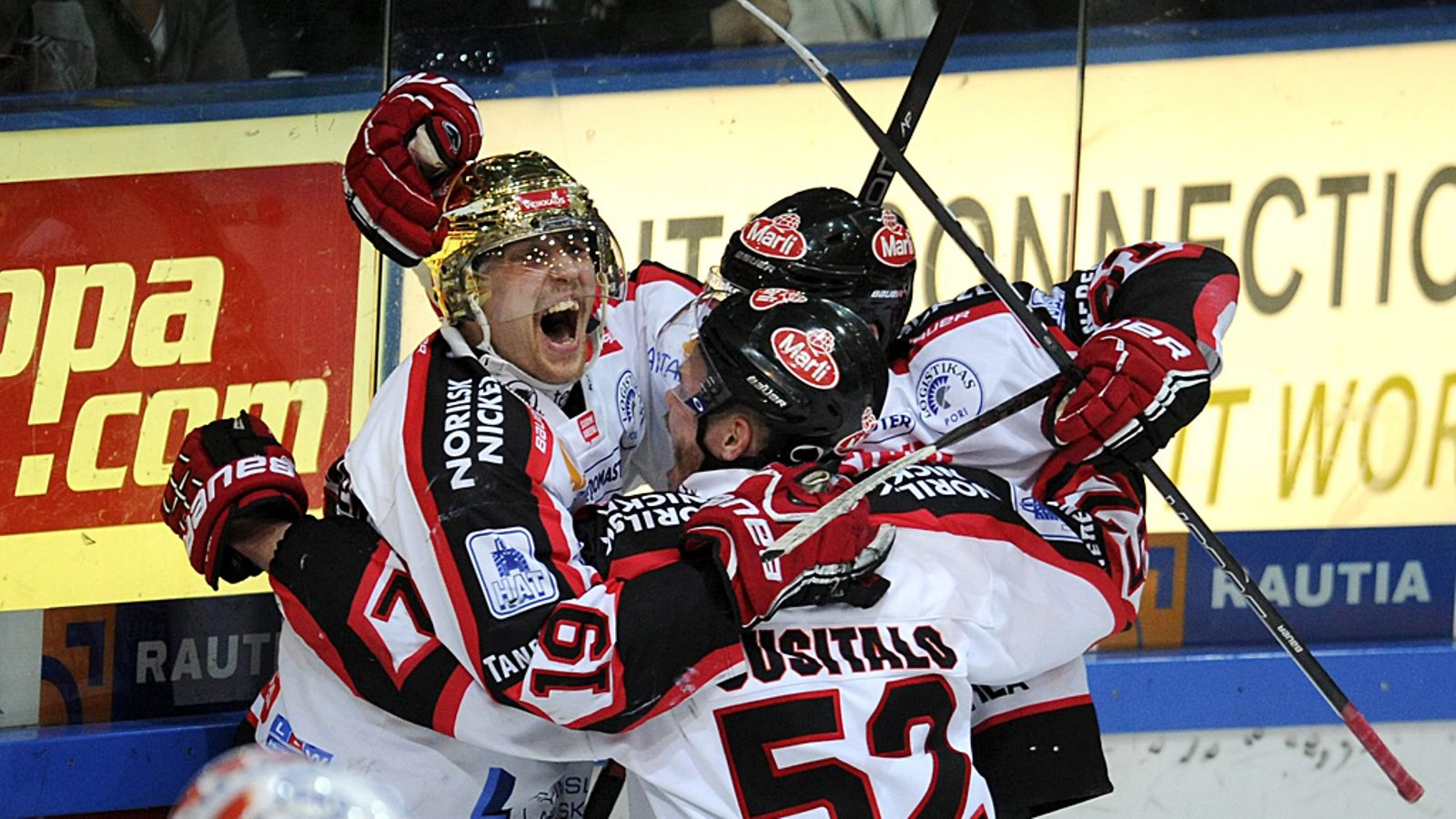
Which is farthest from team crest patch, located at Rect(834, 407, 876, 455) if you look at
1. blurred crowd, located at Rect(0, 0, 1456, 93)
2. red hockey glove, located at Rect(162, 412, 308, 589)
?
blurred crowd, located at Rect(0, 0, 1456, 93)

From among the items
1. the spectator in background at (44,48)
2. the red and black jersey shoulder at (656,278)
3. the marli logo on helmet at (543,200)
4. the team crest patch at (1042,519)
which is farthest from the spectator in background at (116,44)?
the team crest patch at (1042,519)

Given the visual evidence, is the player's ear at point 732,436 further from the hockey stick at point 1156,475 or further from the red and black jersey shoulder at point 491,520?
the hockey stick at point 1156,475

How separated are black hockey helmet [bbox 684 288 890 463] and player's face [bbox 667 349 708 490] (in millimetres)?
16

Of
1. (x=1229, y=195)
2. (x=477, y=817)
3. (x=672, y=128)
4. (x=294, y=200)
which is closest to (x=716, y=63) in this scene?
(x=672, y=128)

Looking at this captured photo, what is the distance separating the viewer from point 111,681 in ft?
8.52

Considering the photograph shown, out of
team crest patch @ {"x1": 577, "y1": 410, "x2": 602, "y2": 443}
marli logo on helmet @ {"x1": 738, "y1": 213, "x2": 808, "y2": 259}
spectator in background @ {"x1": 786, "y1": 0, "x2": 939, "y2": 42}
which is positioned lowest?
team crest patch @ {"x1": 577, "y1": 410, "x2": 602, "y2": 443}

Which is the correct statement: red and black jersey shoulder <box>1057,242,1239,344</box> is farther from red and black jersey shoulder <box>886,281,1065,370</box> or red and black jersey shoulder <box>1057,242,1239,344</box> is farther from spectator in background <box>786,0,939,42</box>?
spectator in background <box>786,0,939,42</box>

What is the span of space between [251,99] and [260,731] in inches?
37.4

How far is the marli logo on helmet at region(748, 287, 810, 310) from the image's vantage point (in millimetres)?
2018

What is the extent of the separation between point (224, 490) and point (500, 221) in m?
0.45

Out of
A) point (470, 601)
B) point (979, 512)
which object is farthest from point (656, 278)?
point (470, 601)

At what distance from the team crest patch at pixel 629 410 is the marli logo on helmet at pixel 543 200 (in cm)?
27

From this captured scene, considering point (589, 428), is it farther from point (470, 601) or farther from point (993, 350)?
point (993, 350)

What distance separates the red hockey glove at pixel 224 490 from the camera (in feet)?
6.86
